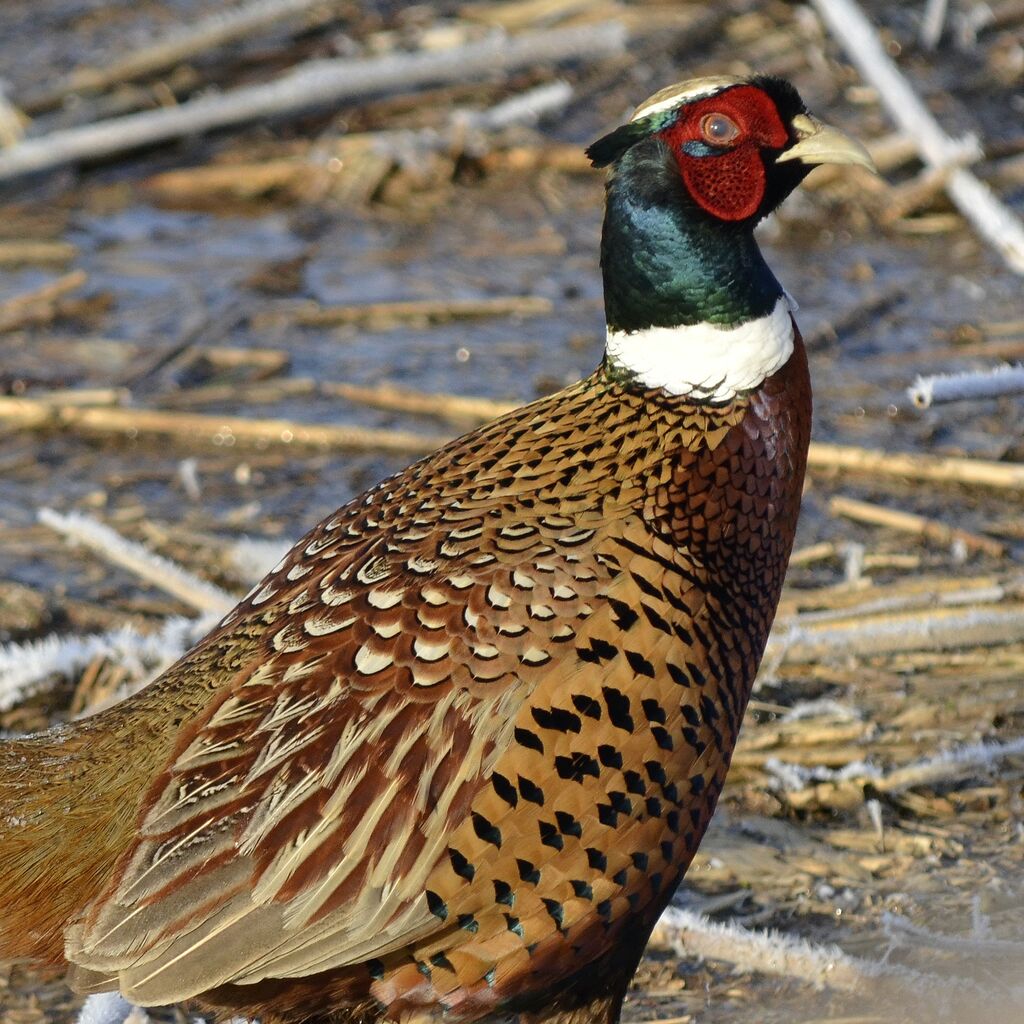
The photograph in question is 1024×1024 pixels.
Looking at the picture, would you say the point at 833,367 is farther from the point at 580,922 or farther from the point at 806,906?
the point at 580,922

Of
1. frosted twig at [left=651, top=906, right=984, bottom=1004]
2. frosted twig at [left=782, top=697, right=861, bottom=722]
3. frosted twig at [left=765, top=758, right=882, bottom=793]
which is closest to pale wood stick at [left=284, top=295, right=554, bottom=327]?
frosted twig at [left=782, top=697, right=861, bottom=722]

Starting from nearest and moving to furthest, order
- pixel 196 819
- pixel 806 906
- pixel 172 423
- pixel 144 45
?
pixel 196 819 → pixel 806 906 → pixel 172 423 → pixel 144 45

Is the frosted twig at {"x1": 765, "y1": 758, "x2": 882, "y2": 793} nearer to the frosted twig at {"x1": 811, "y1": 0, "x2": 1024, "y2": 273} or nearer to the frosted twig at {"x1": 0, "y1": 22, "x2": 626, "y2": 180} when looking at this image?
the frosted twig at {"x1": 811, "y1": 0, "x2": 1024, "y2": 273}

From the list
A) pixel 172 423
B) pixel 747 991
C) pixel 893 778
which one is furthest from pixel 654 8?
pixel 747 991

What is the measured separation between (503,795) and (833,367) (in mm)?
3644

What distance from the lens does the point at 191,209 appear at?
26.4 feet

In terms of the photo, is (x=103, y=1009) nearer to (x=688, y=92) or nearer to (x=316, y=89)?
(x=688, y=92)

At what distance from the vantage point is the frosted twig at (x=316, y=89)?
778 centimetres

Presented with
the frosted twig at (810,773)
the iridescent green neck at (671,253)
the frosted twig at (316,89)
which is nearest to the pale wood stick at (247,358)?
the frosted twig at (316,89)

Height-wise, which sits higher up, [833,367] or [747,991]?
[833,367]

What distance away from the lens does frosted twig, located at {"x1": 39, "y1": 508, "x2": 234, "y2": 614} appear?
4.91 m

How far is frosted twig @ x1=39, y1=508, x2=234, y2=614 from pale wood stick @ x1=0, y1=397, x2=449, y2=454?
683mm

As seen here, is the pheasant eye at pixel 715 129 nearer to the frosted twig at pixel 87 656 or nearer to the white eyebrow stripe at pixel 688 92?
the white eyebrow stripe at pixel 688 92

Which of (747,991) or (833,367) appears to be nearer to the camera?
(747,991)
